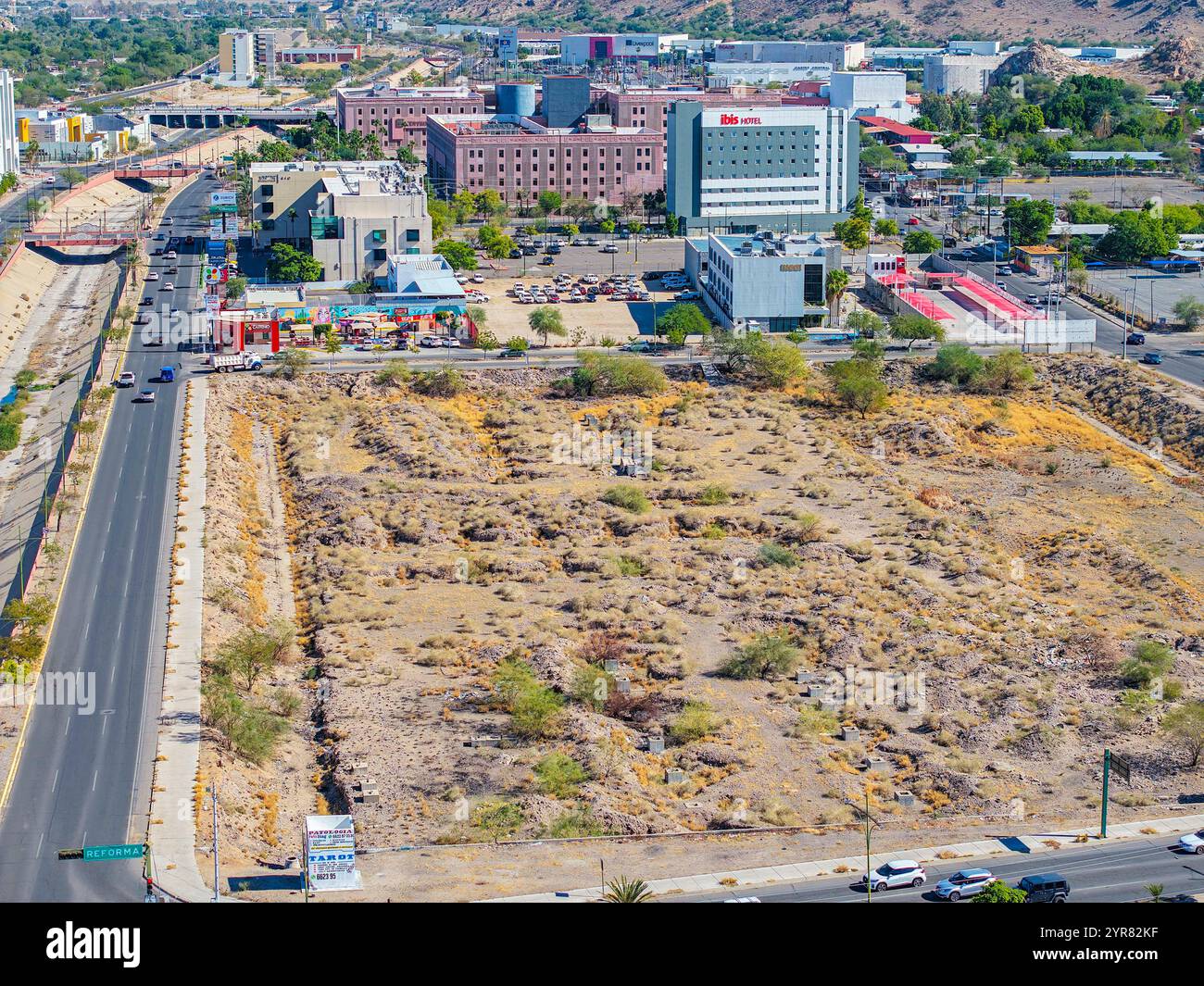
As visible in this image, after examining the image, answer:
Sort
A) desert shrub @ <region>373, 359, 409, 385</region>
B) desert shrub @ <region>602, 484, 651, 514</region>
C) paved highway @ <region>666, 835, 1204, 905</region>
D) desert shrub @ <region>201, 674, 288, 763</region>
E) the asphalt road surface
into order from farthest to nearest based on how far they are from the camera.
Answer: the asphalt road surface < desert shrub @ <region>373, 359, 409, 385</region> < desert shrub @ <region>602, 484, 651, 514</region> < desert shrub @ <region>201, 674, 288, 763</region> < paved highway @ <region>666, 835, 1204, 905</region>

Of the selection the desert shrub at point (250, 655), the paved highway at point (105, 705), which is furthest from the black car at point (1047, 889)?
the desert shrub at point (250, 655)

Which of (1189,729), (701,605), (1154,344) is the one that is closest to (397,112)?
(1154,344)

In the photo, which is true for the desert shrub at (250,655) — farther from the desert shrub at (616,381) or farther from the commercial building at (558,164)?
the commercial building at (558,164)

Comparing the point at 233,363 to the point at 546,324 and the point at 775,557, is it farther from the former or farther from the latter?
the point at 775,557

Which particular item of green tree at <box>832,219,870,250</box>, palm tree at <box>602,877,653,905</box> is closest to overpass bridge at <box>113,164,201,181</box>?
green tree at <box>832,219,870,250</box>

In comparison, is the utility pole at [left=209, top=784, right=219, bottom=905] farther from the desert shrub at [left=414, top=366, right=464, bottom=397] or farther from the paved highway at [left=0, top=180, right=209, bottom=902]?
the desert shrub at [left=414, top=366, right=464, bottom=397]
